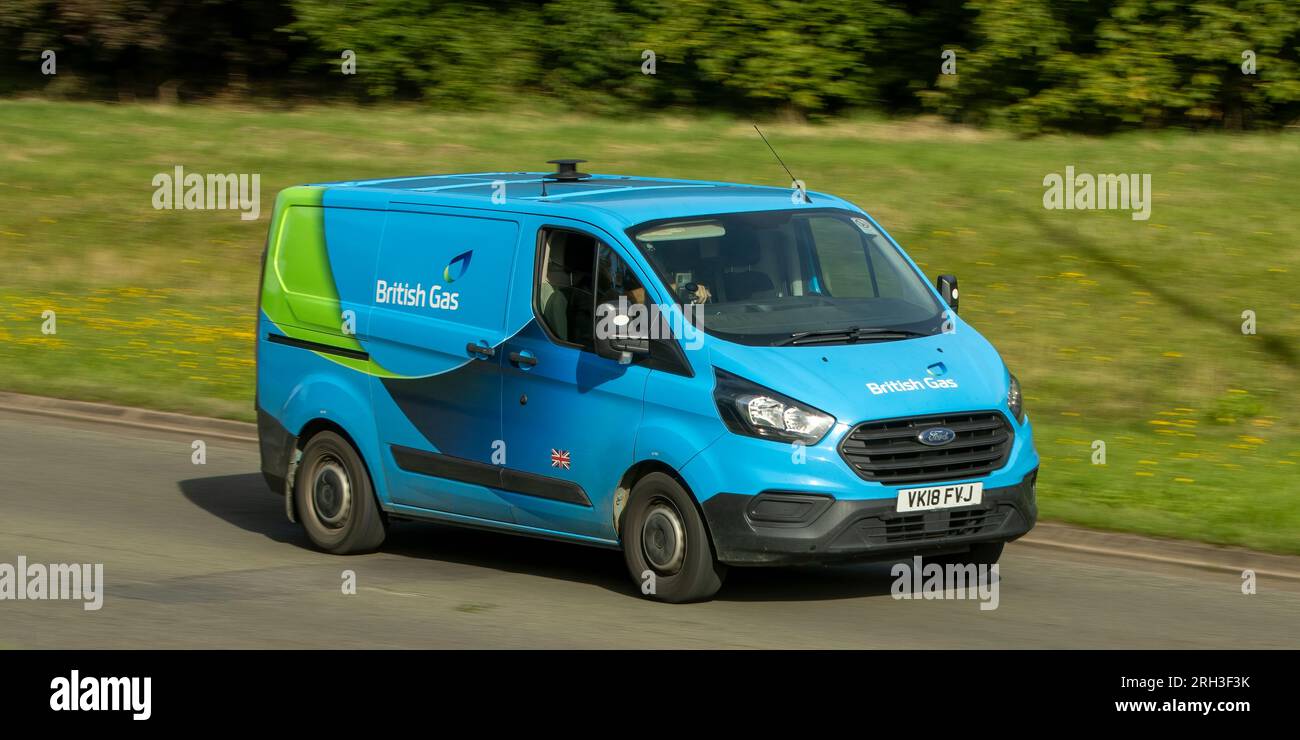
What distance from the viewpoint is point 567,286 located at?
32.1 ft

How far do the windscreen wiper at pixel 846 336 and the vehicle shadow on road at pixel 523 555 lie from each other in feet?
4.34

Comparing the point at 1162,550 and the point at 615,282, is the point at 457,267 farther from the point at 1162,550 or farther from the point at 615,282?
the point at 1162,550

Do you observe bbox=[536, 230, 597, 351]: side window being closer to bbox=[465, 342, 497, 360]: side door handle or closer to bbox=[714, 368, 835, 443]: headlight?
bbox=[465, 342, 497, 360]: side door handle

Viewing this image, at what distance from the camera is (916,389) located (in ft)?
29.5

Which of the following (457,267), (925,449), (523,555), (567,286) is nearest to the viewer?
(925,449)

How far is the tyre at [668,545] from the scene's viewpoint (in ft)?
29.6

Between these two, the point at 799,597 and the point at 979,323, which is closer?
the point at 799,597

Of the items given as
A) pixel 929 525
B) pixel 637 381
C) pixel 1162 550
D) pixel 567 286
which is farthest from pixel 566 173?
pixel 1162 550

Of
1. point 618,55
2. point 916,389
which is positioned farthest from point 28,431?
point 618,55

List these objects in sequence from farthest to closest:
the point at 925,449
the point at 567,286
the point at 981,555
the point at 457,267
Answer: the point at 457,267 → the point at 981,555 → the point at 567,286 → the point at 925,449

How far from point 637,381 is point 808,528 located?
45.3 inches

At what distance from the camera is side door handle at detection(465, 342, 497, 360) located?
9922 millimetres
